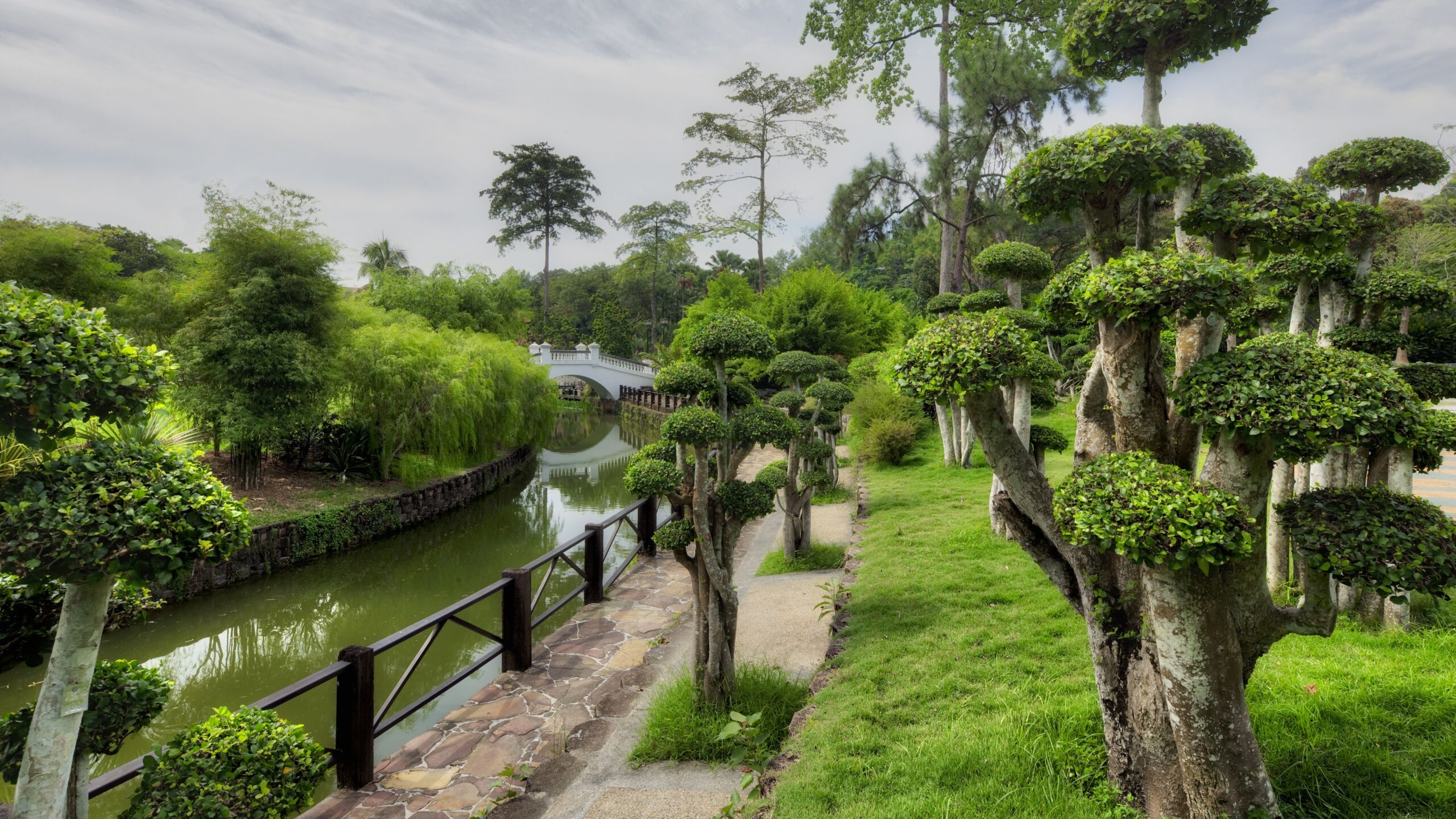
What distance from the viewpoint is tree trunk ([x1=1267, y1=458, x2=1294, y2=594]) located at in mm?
4184

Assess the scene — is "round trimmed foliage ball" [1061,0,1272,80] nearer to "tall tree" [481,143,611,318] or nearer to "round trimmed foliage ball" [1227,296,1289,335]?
"round trimmed foliage ball" [1227,296,1289,335]

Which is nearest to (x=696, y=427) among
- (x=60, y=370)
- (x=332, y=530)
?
(x=60, y=370)

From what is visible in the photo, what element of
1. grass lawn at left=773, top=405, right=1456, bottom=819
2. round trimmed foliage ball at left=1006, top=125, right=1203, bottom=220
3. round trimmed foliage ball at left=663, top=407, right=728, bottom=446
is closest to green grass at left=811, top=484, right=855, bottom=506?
grass lawn at left=773, top=405, right=1456, bottom=819

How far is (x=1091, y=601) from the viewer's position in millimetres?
2668

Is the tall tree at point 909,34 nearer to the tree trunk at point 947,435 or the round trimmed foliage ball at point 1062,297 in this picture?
the tree trunk at point 947,435

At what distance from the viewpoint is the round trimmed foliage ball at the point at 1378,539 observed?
6.54ft

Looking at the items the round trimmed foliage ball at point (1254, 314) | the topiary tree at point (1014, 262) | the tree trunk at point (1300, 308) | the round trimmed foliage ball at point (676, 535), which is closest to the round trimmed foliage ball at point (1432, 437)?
the round trimmed foliage ball at point (1254, 314)

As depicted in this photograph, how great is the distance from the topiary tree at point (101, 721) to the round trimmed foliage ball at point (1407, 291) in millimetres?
5948

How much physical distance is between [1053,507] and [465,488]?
1244 centimetres

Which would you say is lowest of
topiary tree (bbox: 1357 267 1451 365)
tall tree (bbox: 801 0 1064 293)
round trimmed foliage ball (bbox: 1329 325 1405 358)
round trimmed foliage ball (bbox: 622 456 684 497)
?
round trimmed foliage ball (bbox: 622 456 684 497)

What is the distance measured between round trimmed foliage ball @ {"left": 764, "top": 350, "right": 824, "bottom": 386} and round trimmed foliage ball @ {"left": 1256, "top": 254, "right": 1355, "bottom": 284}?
382 cm

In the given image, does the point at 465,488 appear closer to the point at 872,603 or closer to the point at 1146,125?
the point at 872,603

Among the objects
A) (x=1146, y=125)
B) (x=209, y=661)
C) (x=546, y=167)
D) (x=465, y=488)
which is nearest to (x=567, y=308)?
(x=546, y=167)

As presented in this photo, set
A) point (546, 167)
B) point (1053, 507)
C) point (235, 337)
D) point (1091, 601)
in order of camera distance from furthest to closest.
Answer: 1. point (546, 167)
2. point (235, 337)
3. point (1091, 601)
4. point (1053, 507)
